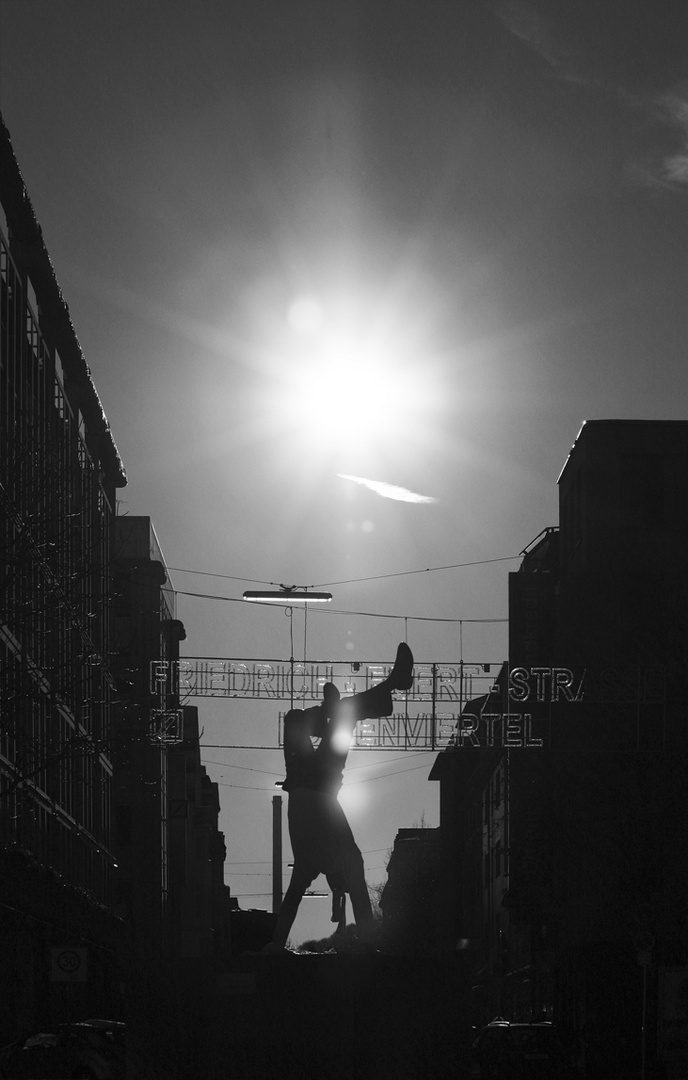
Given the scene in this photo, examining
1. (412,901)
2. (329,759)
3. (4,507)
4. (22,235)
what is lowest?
(412,901)

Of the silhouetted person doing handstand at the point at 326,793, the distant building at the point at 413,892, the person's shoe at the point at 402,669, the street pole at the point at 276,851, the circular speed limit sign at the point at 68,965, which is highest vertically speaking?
the person's shoe at the point at 402,669

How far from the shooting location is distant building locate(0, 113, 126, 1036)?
24.3m

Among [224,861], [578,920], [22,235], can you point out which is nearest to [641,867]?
[578,920]

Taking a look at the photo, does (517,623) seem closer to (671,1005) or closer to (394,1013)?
(671,1005)

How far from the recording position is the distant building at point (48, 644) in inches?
955

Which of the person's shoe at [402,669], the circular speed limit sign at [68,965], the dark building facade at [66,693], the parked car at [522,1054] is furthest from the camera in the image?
the parked car at [522,1054]

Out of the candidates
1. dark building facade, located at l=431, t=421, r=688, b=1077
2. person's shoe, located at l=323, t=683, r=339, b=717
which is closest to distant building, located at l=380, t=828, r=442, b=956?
dark building facade, located at l=431, t=421, r=688, b=1077

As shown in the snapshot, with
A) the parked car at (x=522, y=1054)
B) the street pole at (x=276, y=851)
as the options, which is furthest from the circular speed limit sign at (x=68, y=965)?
the street pole at (x=276, y=851)

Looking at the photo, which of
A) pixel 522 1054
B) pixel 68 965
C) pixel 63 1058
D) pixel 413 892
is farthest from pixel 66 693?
pixel 413 892

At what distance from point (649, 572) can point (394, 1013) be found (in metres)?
41.1

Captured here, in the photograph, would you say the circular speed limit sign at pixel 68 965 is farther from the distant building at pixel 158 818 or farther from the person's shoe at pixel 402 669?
the person's shoe at pixel 402 669

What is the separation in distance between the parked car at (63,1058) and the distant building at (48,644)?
1.57m

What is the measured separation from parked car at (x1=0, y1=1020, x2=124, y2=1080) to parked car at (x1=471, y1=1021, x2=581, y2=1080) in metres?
7.73

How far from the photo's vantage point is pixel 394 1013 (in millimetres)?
18047
